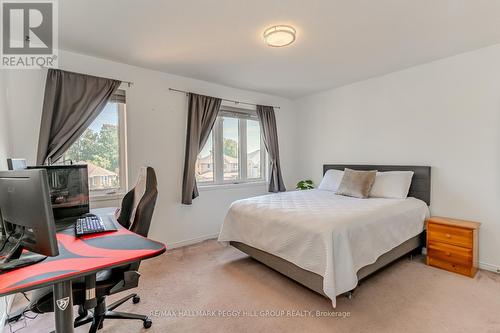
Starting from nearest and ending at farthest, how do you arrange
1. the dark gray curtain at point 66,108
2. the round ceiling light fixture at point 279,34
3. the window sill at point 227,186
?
the round ceiling light fixture at point 279,34, the dark gray curtain at point 66,108, the window sill at point 227,186

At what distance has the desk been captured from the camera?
931 mm

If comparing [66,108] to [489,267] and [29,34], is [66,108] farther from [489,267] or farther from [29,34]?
[489,267]

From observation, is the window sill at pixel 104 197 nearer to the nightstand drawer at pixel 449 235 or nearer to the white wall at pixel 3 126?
the white wall at pixel 3 126

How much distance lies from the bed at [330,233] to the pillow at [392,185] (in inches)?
4.7

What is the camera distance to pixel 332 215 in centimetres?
226

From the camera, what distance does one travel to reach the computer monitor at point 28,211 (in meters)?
0.94

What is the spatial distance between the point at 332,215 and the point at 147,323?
1.74 m

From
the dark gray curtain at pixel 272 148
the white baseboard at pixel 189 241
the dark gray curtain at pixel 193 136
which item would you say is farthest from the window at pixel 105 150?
the dark gray curtain at pixel 272 148

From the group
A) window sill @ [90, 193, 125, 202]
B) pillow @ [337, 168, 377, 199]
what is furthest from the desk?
pillow @ [337, 168, 377, 199]

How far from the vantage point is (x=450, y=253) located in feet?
8.48

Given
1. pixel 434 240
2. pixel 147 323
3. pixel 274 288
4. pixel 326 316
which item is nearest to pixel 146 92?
pixel 147 323

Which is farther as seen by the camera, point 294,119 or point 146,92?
point 294,119

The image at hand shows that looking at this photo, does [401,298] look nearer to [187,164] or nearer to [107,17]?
[187,164]

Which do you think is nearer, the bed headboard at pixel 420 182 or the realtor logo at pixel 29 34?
the realtor logo at pixel 29 34
